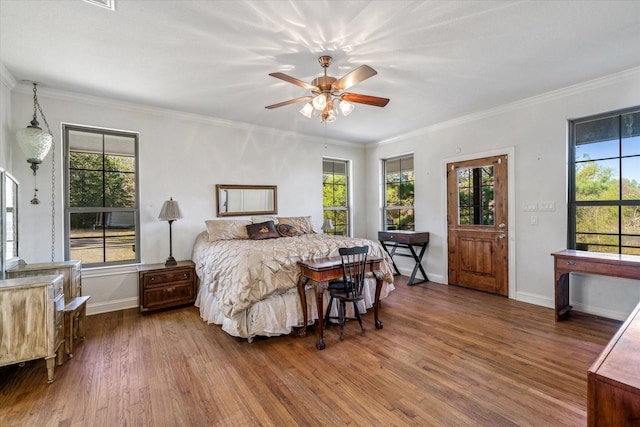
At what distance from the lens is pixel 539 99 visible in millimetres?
3648

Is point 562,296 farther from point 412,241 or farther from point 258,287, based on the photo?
point 258,287

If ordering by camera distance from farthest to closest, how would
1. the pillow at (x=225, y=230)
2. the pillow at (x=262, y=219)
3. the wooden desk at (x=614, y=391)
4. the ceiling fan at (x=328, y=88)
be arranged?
the pillow at (x=262, y=219) < the pillow at (x=225, y=230) < the ceiling fan at (x=328, y=88) < the wooden desk at (x=614, y=391)

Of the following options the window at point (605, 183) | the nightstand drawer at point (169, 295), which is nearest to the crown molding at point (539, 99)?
the window at point (605, 183)

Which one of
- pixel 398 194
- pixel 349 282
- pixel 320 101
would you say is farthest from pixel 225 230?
pixel 398 194

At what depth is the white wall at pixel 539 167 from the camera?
314 centimetres

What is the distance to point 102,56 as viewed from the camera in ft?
8.54

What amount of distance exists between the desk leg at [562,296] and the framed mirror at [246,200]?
3.93 meters

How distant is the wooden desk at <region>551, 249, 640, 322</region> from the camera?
270 cm

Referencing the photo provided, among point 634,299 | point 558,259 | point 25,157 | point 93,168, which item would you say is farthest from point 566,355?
point 25,157

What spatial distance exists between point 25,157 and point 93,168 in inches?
24.0

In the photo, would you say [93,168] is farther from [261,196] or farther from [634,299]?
[634,299]

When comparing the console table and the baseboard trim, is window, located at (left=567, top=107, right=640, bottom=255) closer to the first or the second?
the console table

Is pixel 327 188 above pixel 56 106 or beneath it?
beneath

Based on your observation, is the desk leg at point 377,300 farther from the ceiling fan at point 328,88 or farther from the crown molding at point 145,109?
the crown molding at point 145,109
